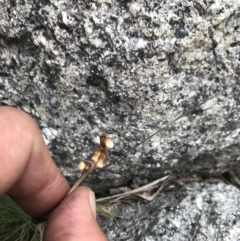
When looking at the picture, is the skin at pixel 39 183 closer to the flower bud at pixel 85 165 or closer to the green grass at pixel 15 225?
the flower bud at pixel 85 165

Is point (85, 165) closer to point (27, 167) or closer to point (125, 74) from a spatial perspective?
point (27, 167)

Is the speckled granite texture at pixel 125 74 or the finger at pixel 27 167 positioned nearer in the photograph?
the finger at pixel 27 167

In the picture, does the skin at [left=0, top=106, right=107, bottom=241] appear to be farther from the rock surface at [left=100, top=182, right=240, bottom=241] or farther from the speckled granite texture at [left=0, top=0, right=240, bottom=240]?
the rock surface at [left=100, top=182, right=240, bottom=241]

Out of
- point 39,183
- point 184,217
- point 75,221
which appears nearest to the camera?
point 75,221

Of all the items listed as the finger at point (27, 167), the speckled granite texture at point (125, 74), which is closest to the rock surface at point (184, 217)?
the speckled granite texture at point (125, 74)

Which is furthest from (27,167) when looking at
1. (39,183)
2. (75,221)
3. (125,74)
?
(125,74)

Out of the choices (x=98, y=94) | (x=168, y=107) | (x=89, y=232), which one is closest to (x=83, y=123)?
(x=98, y=94)
